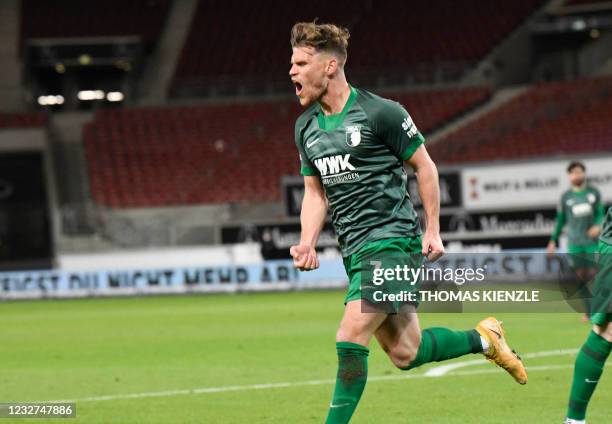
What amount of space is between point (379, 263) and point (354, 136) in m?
0.72

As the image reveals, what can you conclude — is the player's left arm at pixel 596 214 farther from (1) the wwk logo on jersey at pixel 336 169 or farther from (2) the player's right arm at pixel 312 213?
(1) the wwk logo on jersey at pixel 336 169

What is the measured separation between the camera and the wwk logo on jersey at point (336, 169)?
6.73 m

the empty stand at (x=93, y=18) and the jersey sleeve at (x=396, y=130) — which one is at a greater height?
the empty stand at (x=93, y=18)

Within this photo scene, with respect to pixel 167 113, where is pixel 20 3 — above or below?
above

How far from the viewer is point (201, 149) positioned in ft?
121

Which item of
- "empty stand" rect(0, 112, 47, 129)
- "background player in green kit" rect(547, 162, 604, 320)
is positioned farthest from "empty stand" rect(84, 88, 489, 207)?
"background player in green kit" rect(547, 162, 604, 320)

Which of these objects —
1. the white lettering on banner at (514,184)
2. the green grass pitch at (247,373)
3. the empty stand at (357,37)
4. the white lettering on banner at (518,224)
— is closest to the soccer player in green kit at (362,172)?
the green grass pitch at (247,373)

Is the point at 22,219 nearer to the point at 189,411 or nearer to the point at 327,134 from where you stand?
the point at 189,411

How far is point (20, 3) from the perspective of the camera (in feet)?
137

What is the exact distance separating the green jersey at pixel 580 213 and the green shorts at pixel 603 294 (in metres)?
9.03

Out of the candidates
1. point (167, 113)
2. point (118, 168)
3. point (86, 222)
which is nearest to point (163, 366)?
point (86, 222)

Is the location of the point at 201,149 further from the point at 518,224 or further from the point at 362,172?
the point at 362,172

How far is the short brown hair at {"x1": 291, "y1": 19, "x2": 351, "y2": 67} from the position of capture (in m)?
6.67

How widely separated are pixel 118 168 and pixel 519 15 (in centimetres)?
1516
